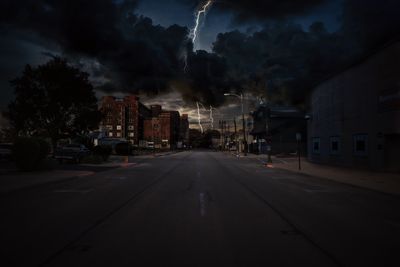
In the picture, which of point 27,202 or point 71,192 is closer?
point 27,202

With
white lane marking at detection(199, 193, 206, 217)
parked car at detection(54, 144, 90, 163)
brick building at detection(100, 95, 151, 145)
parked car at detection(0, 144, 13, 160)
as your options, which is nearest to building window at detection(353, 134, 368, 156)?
white lane marking at detection(199, 193, 206, 217)

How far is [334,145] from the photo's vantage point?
33312 mm

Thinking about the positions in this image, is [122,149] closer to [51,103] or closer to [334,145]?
[51,103]

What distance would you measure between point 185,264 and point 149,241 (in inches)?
58.6

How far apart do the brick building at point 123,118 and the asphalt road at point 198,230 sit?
Result: 133824 mm

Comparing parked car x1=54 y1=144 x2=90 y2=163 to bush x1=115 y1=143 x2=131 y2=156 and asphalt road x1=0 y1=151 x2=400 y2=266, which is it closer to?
asphalt road x1=0 y1=151 x2=400 y2=266

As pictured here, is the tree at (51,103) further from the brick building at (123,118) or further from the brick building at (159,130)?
the brick building at (159,130)

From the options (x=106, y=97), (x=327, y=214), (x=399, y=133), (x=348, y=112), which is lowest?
(x=327, y=214)

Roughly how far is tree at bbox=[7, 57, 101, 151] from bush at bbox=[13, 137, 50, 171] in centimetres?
2548

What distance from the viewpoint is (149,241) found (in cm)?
686

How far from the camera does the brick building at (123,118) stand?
474ft

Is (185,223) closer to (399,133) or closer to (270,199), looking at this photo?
(270,199)

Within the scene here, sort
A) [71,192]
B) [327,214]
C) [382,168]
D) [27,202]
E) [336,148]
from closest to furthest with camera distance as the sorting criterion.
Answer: [327,214] < [27,202] < [71,192] < [382,168] < [336,148]

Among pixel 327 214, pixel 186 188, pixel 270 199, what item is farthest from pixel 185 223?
pixel 186 188
